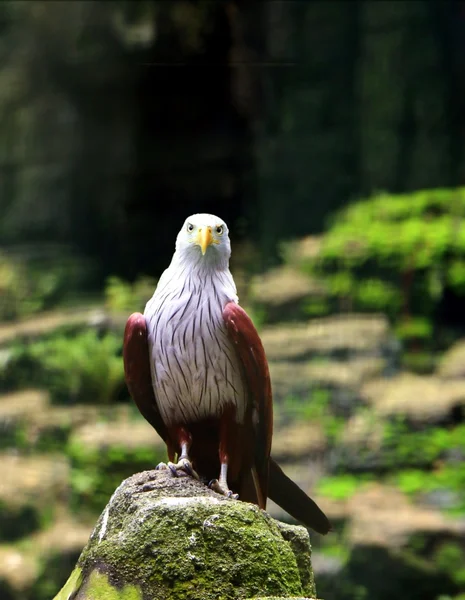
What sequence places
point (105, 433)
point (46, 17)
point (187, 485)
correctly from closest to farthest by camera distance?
point (187, 485) < point (105, 433) < point (46, 17)

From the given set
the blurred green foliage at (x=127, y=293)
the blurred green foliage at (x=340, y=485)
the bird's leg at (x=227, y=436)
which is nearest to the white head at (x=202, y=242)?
the bird's leg at (x=227, y=436)

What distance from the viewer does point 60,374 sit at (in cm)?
580

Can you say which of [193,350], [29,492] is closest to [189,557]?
[193,350]

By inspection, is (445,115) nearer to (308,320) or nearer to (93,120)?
(308,320)

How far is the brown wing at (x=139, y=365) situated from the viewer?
7.54 ft

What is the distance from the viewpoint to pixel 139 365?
232 centimetres

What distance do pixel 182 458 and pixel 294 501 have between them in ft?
1.12

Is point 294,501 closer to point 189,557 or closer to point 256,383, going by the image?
point 256,383

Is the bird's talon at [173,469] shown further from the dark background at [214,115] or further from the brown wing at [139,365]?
the dark background at [214,115]

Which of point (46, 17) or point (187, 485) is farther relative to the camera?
point (46, 17)

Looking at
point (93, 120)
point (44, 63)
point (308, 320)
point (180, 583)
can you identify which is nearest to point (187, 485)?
point (180, 583)

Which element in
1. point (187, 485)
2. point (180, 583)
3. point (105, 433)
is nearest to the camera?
point (180, 583)

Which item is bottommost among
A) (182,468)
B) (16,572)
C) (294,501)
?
(16,572)

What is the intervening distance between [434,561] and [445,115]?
3.08 meters
